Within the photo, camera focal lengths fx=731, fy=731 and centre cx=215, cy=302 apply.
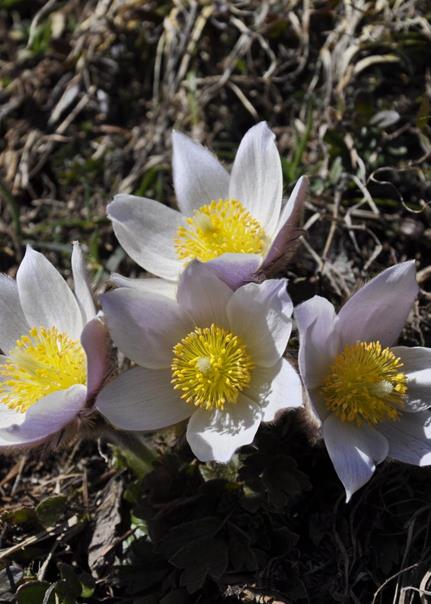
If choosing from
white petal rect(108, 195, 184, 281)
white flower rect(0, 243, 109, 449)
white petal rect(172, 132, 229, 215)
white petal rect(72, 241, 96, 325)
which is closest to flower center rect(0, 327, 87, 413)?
white flower rect(0, 243, 109, 449)

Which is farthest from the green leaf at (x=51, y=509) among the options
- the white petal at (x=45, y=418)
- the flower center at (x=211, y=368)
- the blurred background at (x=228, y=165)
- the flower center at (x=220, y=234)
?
the flower center at (x=220, y=234)

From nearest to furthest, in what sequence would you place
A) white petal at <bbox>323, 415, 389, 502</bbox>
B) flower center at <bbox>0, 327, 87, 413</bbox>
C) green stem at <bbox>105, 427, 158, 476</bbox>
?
1. white petal at <bbox>323, 415, 389, 502</bbox>
2. flower center at <bbox>0, 327, 87, 413</bbox>
3. green stem at <bbox>105, 427, 158, 476</bbox>

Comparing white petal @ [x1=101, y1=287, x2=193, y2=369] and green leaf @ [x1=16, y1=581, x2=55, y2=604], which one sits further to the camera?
green leaf @ [x1=16, y1=581, x2=55, y2=604]

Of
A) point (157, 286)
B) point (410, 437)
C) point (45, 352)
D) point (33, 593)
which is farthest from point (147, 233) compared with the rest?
point (33, 593)

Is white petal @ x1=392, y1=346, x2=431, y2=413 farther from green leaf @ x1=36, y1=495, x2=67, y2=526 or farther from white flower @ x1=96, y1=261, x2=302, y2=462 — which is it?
green leaf @ x1=36, y1=495, x2=67, y2=526

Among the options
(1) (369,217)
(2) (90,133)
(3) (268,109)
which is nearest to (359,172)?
(1) (369,217)

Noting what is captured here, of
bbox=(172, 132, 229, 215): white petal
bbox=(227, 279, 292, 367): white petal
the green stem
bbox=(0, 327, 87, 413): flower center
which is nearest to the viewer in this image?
bbox=(227, 279, 292, 367): white petal

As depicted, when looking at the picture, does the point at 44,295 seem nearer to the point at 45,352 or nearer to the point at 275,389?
the point at 45,352

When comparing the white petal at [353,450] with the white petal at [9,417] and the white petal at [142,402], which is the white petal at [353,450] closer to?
the white petal at [142,402]
